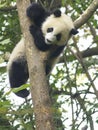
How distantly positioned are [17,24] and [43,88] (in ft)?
8.19

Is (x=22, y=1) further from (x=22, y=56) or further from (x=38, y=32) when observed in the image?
(x=22, y=56)

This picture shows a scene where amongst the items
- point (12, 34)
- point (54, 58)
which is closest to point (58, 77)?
point (54, 58)

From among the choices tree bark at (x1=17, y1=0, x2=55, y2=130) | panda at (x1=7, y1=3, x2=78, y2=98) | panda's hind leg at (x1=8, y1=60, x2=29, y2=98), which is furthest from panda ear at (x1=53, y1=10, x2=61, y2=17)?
tree bark at (x1=17, y1=0, x2=55, y2=130)

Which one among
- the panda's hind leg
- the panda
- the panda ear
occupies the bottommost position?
the panda's hind leg

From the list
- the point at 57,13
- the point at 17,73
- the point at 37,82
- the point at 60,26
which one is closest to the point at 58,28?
the point at 60,26

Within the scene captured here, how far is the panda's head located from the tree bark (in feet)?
4.00

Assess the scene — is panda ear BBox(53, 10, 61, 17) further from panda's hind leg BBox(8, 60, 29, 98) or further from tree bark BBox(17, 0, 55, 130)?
tree bark BBox(17, 0, 55, 130)

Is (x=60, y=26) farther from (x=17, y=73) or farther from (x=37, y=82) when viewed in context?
(x=37, y=82)

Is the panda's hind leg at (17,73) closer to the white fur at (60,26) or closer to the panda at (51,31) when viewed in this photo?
the panda at (51,31)

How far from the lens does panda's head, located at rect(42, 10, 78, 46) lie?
408cm

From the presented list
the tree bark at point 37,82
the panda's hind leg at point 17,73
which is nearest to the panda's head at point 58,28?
the panda's hind leg at point 17,73

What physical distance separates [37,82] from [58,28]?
5.81ft

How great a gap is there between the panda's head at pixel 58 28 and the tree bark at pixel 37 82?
1218 mm

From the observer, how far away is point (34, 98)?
2.36 metres
